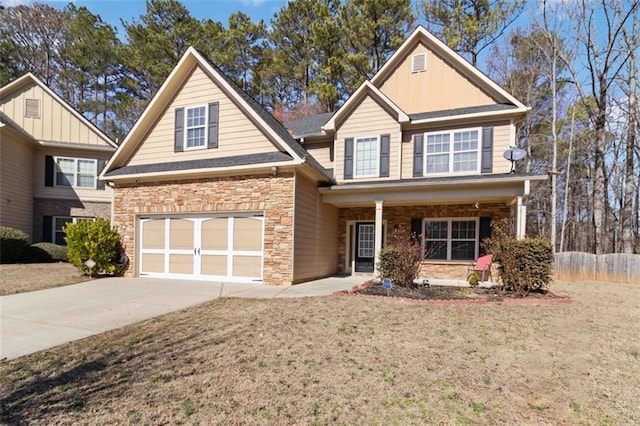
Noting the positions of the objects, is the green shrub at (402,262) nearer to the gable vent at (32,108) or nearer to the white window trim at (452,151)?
the white window trim at (452,151)

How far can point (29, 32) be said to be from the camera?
24672mm

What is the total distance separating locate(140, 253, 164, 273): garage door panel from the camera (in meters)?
12.0

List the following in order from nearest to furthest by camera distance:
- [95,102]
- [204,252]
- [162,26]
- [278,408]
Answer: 1. [278,408]
2. [204,252]
3. [162,26]
4. [95,102]

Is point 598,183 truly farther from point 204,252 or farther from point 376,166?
point 204,252

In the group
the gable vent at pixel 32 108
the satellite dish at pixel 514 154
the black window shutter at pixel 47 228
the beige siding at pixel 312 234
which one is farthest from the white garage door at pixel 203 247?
the gable vent at pixel 32 108

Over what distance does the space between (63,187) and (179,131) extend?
1019 cm

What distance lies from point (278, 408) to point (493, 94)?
1255 cm

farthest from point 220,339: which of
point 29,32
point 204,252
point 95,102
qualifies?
point 29,32

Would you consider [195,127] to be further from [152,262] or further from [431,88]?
[431,88]

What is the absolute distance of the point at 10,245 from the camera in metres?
14.1

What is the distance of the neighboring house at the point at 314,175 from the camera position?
10617 mm

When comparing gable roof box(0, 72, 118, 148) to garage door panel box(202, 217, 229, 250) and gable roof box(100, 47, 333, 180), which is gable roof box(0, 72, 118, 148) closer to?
gable roof box(100, 47, 333, 180)

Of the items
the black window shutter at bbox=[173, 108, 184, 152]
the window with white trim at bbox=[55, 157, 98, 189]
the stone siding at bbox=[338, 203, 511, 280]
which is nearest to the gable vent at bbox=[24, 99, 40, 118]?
the window with white trim at bbox=[55, 157, 98, 189]

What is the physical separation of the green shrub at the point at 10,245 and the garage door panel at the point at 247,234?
10.2 m
